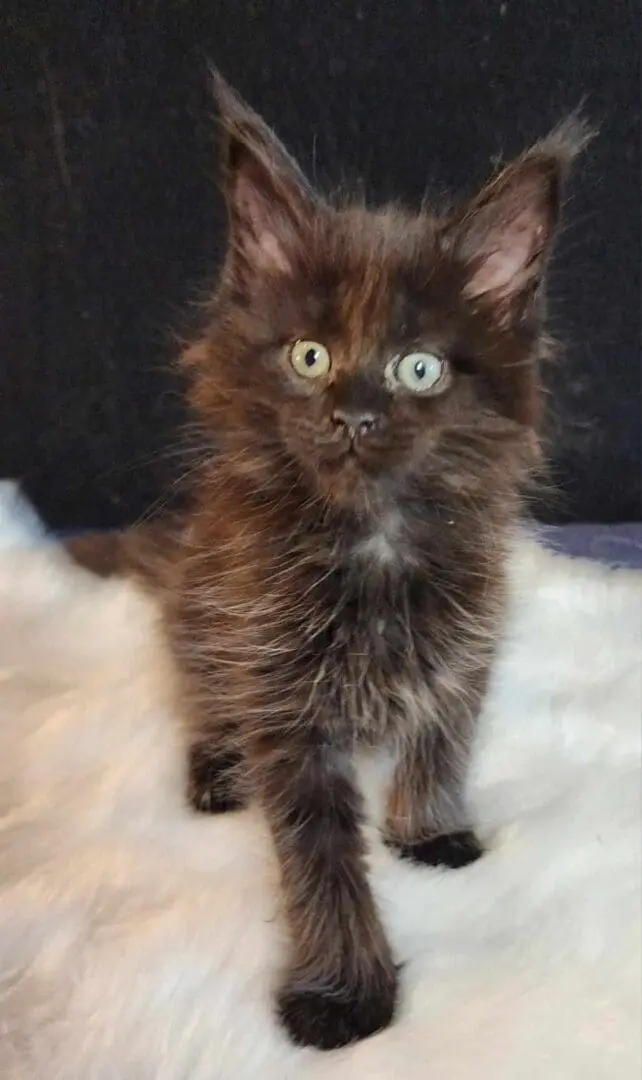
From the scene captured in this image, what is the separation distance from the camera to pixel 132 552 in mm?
1339

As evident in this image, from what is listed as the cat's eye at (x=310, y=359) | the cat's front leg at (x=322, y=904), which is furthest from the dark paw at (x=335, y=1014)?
the cat's eye at (x=310, y=359)

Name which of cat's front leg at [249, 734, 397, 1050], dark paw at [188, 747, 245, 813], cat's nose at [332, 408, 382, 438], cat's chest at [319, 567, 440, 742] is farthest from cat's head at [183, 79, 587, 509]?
dark paw at [188, 747, 245, 813]

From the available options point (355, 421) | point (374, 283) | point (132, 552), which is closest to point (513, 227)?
point (374, 283)

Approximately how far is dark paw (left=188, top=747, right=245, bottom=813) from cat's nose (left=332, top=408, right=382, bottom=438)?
1.48 feet

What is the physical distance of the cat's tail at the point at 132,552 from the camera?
128cm

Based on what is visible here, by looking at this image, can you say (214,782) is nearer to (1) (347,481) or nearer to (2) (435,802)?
(2) (435,802)

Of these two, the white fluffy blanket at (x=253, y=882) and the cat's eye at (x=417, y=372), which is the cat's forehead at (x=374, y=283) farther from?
the white fluffy blanket at (x=253, y=882)

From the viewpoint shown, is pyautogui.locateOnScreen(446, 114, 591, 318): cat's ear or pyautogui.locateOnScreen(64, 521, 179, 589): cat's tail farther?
pyautogui.locateOnScreen(64, 521, 179, 589): cat's tail

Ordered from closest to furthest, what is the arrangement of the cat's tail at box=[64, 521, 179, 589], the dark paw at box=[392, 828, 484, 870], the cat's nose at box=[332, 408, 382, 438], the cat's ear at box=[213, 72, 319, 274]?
the cat's nose at box=[332, 408, 382, 438]
the cat's ear at box=[213, 72, 319, 274]
the dark paw at box=[392, 828, 484, 870]
the cat's tail at box=[64, 521, 179, 589]

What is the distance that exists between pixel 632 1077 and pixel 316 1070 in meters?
0.26

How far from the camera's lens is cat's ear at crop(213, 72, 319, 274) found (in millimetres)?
883

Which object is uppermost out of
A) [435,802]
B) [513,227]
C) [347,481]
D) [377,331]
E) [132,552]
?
[513,227]

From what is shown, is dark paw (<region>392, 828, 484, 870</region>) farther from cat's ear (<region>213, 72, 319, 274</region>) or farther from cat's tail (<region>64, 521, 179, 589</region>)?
cat's ear (<region>213, 72, 319, 274</region>)

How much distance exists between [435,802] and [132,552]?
0.52 m
